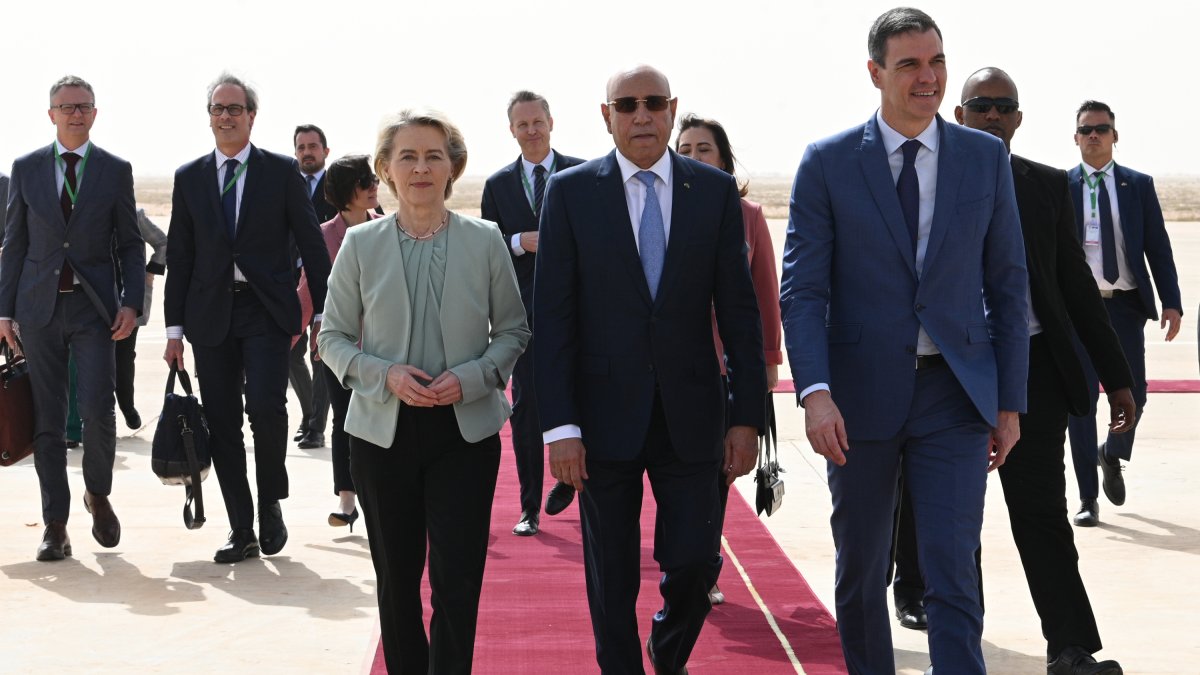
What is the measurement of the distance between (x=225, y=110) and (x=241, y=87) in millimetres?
155

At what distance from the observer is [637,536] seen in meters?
5.11

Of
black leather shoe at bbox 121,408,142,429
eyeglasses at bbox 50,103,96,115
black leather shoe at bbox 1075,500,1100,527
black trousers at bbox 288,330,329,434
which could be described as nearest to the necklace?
eyeglasses at bbox 50,103,96,115

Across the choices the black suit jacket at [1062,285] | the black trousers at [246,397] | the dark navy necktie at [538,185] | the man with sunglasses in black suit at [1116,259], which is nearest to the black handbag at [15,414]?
the black trousers at [246,397]

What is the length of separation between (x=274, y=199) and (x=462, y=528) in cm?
304

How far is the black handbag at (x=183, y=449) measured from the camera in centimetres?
725

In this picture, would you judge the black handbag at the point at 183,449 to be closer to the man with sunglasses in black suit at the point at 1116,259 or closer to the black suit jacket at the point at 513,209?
the black suit jacket at the point at 513,209

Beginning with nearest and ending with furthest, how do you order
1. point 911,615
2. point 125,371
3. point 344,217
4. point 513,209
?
1. point 911,615
2. point 344,217
3. point 513,209
4. point 125,371

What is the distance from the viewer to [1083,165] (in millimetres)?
8805

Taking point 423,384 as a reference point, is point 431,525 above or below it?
below

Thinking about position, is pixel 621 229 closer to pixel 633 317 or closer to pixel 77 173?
pixel 633 317

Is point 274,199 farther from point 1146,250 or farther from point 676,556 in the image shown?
point 1146,250

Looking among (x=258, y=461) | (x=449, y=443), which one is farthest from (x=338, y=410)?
(x=449, y=443)

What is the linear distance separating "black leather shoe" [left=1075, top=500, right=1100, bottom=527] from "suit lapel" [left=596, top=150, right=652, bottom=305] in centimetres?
409

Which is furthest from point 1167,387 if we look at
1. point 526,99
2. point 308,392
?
point 526,99
